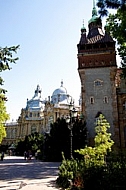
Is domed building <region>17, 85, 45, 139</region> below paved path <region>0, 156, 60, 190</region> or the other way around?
the other way around

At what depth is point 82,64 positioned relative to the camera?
40750 millimetres

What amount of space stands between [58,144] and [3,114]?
13.4m

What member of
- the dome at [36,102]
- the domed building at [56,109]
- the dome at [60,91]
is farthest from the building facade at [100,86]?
the dome at [36,102]

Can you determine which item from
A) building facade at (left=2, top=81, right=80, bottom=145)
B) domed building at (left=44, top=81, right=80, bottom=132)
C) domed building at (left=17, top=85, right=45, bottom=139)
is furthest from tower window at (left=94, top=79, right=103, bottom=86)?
domed building at (left=17, top=85, right=45, bottom=139)

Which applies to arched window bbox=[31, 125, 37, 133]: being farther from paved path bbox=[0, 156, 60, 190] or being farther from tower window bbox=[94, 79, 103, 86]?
paved path bbox=[0, 156, 60, 190]

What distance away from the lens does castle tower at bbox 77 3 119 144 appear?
38031 mm

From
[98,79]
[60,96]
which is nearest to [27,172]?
[98,79]

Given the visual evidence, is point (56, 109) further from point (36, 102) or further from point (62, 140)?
point (62, 140)

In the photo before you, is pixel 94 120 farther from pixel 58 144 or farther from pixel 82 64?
pixel 82 64

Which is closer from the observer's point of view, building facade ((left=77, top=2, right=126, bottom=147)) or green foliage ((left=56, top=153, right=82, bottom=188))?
green foliage ((left=56, top=153, right=82, bottom=188))

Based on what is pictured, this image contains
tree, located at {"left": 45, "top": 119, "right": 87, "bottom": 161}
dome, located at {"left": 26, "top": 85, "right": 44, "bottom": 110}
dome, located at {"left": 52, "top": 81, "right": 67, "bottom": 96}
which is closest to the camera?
tree, located at {"left": 45, "top": 119, "right": 87, "bottom": 161}

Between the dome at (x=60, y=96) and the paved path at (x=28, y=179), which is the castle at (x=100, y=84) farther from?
the dome at (x=60, y=96)

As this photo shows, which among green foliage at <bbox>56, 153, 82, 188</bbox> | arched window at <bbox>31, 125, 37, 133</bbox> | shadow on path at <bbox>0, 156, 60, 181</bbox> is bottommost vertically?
shadow on path at <bbox>0, 156, 60, 181</bbox>

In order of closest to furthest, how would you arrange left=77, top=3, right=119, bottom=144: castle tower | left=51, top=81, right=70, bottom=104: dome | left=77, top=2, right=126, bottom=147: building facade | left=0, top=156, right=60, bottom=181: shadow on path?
1. left=0, top=156, right=60, bottom=181: shadow on path
2. left=77, top=2, right=126, bottom=147: building facade
3. left=77, top=3, right=119, bottom=144: castle tower
4. left=51, top=81, right=70, bottom=104: dome
